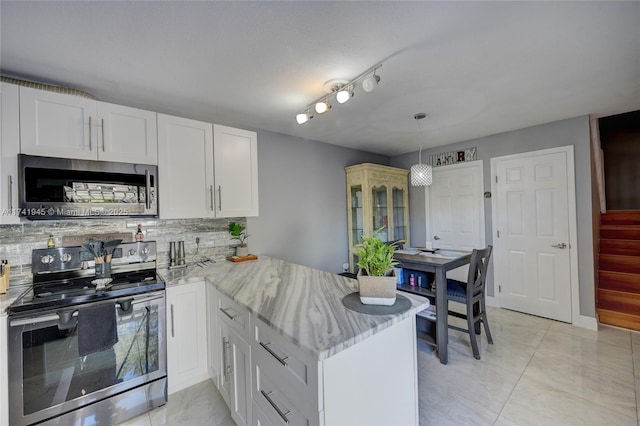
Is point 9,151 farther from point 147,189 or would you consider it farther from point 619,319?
point 619,319

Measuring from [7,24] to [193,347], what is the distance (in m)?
2.25

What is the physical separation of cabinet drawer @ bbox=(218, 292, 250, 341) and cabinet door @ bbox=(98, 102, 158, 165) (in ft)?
4.18

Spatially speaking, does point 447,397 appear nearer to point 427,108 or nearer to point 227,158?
point 427,108

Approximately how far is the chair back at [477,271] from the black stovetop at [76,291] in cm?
254

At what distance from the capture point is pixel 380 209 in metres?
4.14

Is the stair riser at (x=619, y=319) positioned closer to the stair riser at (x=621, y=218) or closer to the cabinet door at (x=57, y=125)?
the stair riser at (x=621, y=218)

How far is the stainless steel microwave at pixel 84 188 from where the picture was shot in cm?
169

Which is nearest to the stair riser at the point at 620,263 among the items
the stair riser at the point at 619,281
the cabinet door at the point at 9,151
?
the stair riser at the point at 619,281

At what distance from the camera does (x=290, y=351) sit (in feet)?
3.72

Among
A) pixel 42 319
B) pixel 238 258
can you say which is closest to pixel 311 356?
pixel 42 319

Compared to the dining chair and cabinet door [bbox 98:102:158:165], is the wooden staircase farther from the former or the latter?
cabinet door [bbox 98:102:158:165]

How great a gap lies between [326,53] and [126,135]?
5.35 ft

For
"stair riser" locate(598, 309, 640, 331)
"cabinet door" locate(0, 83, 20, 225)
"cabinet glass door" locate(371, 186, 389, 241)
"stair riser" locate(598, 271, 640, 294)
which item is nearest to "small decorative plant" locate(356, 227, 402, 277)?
"cabinet door" locate(0, 83, 20, 225)

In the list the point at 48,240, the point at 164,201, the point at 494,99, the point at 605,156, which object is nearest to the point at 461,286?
the point at 494,99
